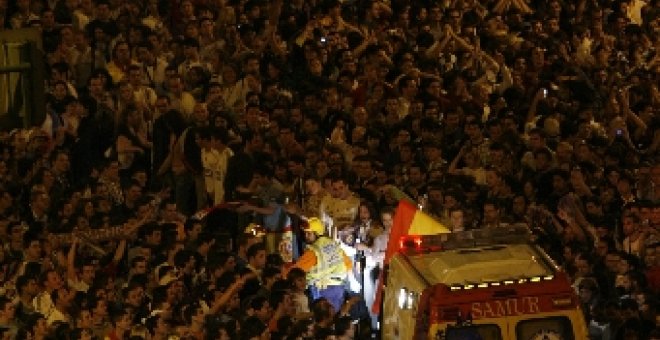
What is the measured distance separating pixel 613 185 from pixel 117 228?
17.3 feet

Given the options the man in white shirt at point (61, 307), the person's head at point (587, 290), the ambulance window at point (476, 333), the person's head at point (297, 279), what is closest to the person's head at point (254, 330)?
the person's head at point (297, 279)

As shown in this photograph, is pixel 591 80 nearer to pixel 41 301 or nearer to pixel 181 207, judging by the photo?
pixel 181 207

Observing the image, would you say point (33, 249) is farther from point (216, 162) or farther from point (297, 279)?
point (297, 279)

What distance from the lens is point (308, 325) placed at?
614 inches

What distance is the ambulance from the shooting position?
13.5 metres

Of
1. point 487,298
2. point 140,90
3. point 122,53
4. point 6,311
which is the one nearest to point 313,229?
point 6,311

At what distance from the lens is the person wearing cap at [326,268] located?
16.7 metres

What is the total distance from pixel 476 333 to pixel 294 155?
18.3ft

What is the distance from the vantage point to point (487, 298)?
13531 mm

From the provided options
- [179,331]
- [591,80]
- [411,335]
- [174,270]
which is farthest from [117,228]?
[591,80]

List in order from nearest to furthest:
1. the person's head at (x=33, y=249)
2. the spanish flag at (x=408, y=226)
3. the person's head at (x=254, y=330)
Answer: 1. the person's head at (x=254, y=330)
2. the spanish flag at (x=408, y=226)
3. the person's head at (x=33, y=249)

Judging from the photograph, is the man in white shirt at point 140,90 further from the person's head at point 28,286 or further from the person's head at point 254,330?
the person's head at point 254,330

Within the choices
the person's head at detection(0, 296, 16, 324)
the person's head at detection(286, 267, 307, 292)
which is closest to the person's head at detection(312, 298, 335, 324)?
the person's head at detection(286, 267, 307, 292)

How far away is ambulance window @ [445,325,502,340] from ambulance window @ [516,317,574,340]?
0.19m
